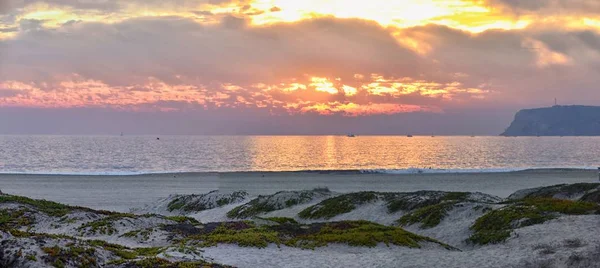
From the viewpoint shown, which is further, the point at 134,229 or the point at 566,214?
the point at 566,214

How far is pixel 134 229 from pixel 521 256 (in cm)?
1926

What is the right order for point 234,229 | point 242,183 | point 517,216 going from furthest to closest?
point 242,183, point 517,216, point 234,229

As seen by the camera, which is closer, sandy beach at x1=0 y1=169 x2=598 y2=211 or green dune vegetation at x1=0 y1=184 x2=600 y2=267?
green dune vegetation at x1=0 y1=184 x2=600 y2=267

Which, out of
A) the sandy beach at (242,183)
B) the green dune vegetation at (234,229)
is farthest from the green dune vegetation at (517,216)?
the sandy beach at (242,183)

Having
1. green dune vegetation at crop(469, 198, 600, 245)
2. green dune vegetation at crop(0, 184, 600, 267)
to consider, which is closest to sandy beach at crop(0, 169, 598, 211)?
green dune vegetation at crop(0, 184, 600, 267)

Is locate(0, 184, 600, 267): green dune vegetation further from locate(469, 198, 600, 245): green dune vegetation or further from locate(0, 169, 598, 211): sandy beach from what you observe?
locate(0, 169, 598, 211): sandy beach

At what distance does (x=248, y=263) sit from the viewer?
790 inches

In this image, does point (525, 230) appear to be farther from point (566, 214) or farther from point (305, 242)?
point (305, 242)

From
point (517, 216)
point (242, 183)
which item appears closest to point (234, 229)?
point (517, 216)

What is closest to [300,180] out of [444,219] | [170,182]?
[170,182]

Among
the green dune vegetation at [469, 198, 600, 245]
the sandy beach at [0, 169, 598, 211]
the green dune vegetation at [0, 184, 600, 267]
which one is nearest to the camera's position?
the green dune vegetation at [0, 184, 600, 267]

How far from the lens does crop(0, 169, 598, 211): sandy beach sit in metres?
62.1

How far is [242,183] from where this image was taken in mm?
75750

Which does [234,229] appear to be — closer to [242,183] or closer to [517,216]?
[517,216]
